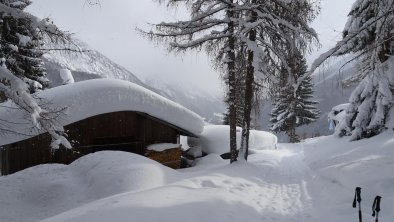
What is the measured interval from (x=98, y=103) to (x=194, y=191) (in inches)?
339

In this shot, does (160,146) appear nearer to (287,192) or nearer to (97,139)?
(97,139)

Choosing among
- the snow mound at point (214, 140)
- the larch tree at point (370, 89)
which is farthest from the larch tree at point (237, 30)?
the snow mound at point (214, 140)

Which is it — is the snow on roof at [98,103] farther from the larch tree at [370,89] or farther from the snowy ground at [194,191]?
the larch tree at [370,89]

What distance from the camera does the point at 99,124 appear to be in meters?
15.6

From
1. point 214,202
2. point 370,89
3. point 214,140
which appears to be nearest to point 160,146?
point 214,140

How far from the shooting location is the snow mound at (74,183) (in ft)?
29.5

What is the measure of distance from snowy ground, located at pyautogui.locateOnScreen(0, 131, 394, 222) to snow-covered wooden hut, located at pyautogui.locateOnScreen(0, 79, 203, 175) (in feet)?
9.80

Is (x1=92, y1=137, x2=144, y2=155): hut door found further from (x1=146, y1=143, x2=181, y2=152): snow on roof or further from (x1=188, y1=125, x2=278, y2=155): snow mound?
(x1=188, y1=125, x2=278, y2=155): snow mound

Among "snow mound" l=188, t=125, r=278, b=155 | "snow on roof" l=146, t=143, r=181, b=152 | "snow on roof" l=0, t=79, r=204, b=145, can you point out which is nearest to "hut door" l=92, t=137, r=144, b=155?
"snow on roof" l=146, t=143, r=181, b=152

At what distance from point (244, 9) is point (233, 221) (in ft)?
26.2

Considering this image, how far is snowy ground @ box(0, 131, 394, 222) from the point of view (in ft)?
20.8

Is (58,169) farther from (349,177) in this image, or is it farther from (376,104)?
(376,104)

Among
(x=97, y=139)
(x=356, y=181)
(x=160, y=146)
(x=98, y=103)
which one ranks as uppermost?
(x=98, y=103)

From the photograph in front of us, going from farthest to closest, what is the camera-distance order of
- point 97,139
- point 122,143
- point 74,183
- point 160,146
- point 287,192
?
point 160,146
point 122,143
point 97,139
point 74,183
point 287,192
